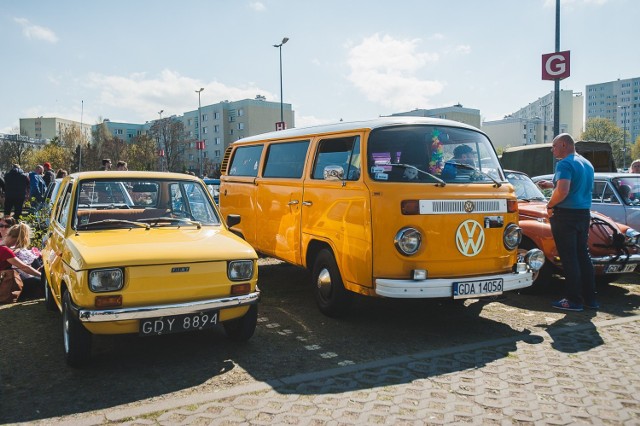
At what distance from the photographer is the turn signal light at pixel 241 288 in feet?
15.8

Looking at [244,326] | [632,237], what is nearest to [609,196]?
[632,237]

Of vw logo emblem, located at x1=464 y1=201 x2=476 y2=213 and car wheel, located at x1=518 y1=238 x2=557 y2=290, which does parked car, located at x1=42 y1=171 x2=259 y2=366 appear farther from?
car wheel, located at x1=518 y1=238 x2=557 y2=290

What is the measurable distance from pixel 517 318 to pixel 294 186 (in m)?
3.18

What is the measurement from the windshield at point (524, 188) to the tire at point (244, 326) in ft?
17.5

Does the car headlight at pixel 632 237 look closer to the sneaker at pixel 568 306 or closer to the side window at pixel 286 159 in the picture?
the sneaker at pixel 568 306

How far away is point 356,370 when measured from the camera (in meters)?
4.61

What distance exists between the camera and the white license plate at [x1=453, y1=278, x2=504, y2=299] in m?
5.32

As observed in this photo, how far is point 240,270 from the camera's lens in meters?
4.84

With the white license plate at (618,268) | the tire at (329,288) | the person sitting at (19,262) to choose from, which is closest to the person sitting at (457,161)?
the tire at (329,288)

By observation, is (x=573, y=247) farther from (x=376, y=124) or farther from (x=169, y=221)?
(x=169, y=221)

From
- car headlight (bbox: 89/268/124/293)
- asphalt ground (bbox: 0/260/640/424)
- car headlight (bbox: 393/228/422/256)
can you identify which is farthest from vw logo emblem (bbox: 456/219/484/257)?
car headlight (bbox: 89/268/124/293)

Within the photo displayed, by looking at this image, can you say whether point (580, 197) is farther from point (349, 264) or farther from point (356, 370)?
point (356, 370)

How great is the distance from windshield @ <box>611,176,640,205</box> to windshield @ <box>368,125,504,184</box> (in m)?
4.30

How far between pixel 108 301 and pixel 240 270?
114 cm
